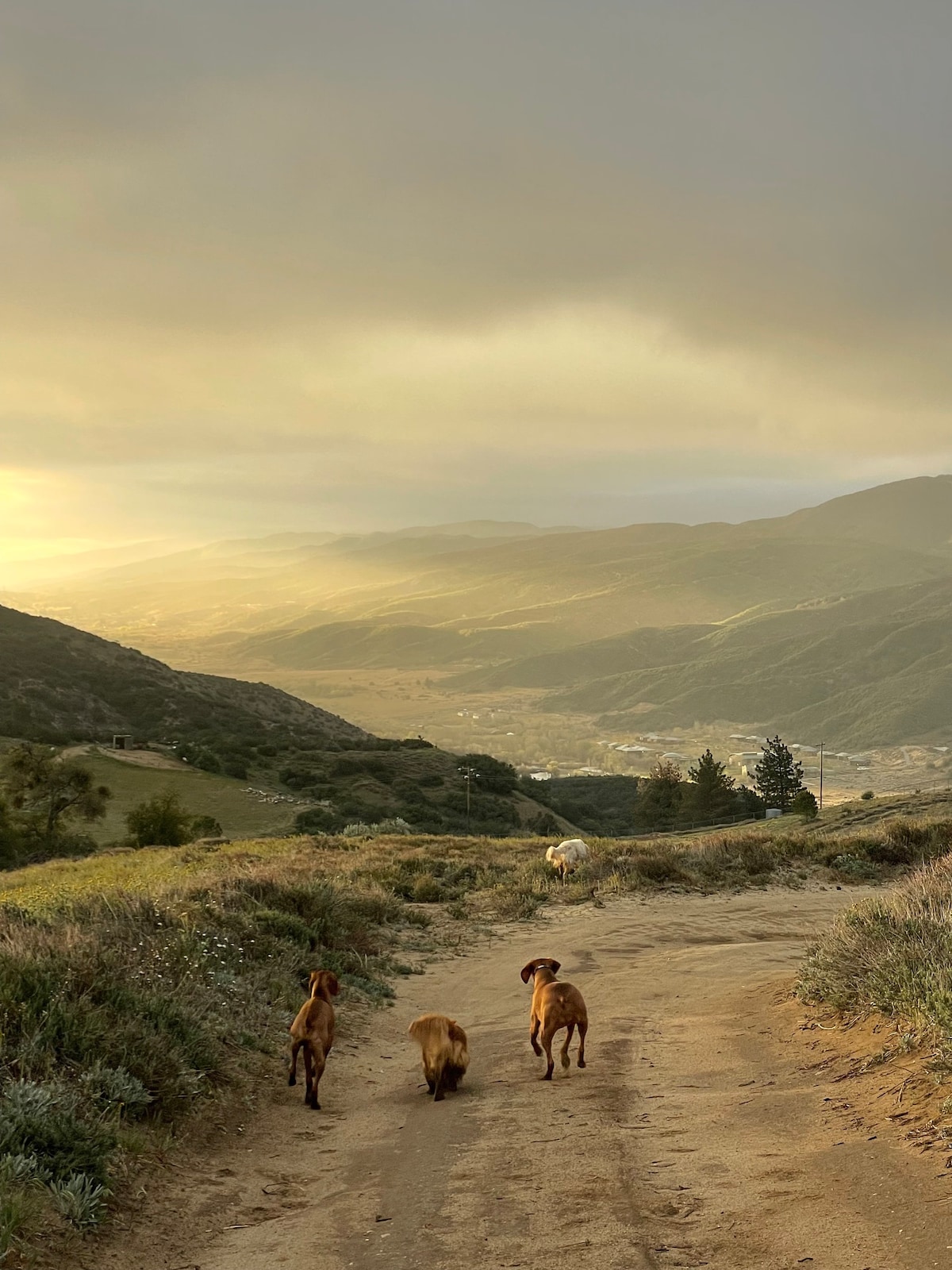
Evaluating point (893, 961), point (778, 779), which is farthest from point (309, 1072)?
point (778, 779)

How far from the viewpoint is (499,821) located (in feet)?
186

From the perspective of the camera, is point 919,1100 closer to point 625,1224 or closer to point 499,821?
point 625,1224

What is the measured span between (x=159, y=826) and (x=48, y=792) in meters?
5.86

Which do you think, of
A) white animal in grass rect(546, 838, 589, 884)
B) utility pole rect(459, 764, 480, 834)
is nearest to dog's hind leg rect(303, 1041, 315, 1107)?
white animal in grass rect(546, 838, 589, 884)

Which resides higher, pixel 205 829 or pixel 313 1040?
pixel 313 1040

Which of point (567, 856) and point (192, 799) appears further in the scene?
point (192, 799)

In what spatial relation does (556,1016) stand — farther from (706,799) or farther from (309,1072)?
(706,799)

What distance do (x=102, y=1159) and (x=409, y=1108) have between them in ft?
Result: 9.35

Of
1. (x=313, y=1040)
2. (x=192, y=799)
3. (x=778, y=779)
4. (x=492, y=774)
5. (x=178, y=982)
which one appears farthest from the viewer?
(x=778, y=779)

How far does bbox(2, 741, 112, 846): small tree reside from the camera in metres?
39.2

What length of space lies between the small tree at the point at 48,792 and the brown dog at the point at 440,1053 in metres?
34.0

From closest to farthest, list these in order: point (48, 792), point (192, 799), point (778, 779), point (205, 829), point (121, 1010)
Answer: point (121, 1010) → point (205, 829) → point (48, 792) → point (192, 799) → point (778, 779)

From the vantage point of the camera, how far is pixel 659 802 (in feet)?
257

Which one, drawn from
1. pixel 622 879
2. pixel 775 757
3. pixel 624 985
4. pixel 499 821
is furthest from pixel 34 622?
pixel 624 985
